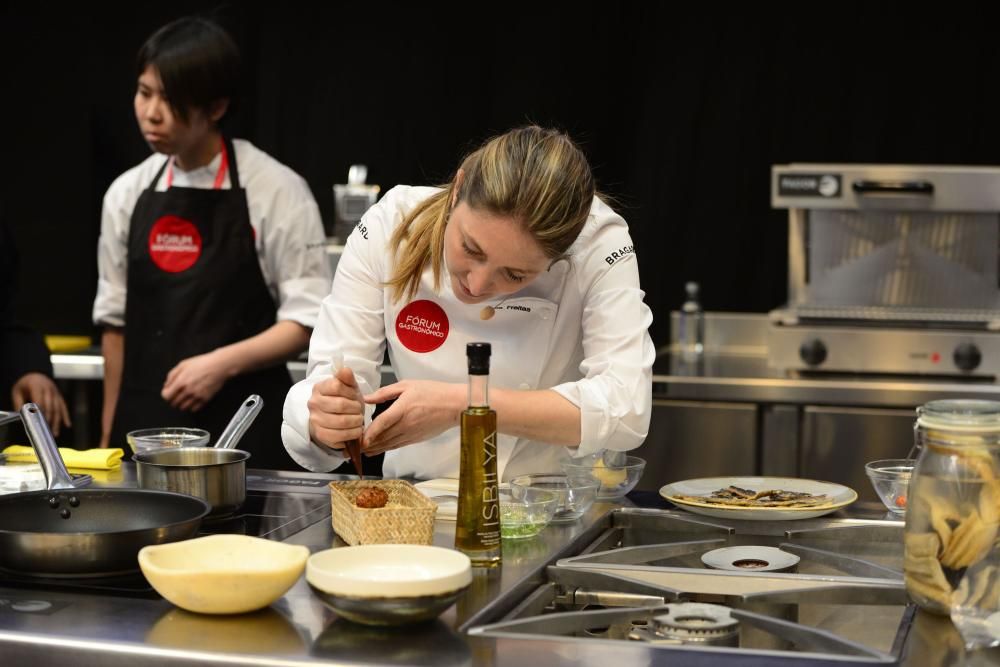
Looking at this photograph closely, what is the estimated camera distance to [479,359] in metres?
1.49

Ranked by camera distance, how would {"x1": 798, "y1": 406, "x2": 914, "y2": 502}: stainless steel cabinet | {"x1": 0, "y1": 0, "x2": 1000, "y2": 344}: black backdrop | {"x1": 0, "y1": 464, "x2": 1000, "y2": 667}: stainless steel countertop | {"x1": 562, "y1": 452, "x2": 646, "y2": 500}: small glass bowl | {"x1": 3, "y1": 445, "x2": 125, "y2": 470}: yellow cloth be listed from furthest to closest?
{"x1": 0, "y1": 0, "x2": 1000, "y2": 344}: black backdrop, {"x1": 798, "y1": 406, "x2": 914, "y2": 502}: stainless steel cabinet, {"x1": 3, "y1": 445, "x2": 125, "y2": 470}: yellow cloth, {"x1": 562, "y1": 452, "x2": 646, "y2": 500}: small glass bowl, {"x1": 0, "y1": 464, "x2": 1000, "y2": 667}: stainless steel countertop

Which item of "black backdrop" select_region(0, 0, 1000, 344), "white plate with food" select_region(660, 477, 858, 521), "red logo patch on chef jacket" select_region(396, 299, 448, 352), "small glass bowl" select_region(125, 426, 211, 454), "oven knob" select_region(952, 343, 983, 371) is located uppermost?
"black backdrop" select_region(0, 0, 1000, 344)

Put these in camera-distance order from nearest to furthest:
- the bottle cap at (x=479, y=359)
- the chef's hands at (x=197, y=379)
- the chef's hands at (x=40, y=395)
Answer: the bottle cap at (x=479, y=359)
the chef's hands at (x=40, y=395)
the chef's hands at (x=197, y=379)

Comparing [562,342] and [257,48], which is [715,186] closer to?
[257,48]

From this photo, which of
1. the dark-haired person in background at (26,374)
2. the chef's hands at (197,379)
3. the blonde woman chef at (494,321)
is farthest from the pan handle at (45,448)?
the chef's hands at (197,379)

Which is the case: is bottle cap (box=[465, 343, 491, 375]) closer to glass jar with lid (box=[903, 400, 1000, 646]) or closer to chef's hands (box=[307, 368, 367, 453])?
chef's hands (box=[307, 368, 367, 453])

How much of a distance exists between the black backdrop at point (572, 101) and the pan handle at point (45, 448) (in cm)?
228

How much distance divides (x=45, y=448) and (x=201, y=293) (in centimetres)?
137

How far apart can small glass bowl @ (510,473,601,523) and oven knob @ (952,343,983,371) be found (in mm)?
2013

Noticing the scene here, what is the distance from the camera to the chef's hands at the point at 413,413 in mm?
1825

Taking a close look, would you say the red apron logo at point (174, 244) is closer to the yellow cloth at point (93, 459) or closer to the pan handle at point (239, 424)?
→ the yellow cloth at point (93, 459)

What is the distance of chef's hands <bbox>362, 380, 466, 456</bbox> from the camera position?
1825 mm

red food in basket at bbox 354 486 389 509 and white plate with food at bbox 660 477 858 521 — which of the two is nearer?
red food in basket at bbox 354 486 389 509

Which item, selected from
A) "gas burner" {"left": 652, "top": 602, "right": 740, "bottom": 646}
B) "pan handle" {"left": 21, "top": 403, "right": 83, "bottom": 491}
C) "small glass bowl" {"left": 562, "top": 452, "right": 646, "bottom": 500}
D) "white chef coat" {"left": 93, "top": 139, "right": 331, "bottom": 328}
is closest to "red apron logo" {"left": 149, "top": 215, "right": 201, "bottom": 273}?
"white chef coat" {"left": 93, "top": 139, "right": 331, "bottom": 328}
